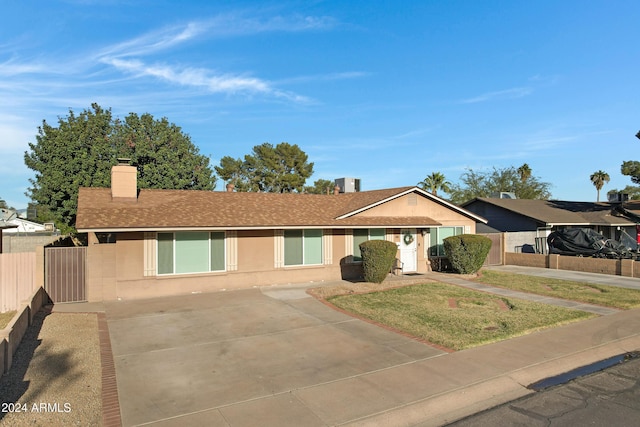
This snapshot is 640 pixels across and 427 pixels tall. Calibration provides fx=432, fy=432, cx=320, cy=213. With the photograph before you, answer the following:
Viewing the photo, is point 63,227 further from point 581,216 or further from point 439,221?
point 581,216

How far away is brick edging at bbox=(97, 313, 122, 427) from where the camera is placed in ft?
19.5

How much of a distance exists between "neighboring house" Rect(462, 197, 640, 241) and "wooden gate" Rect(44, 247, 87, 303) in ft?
85.0

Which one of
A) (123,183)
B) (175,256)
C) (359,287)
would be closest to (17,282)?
(175,256)

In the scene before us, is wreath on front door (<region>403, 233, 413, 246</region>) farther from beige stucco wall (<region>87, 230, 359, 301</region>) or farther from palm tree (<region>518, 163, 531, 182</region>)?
palm tree (<region>518, 163, 531, 182</region>)

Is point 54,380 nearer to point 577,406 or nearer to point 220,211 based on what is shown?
point 577,406

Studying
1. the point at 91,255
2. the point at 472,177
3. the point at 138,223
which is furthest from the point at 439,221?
the point at 472,177

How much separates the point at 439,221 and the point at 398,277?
14.7ft

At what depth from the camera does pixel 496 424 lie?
593cm

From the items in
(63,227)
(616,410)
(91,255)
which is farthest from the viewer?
(63,227)

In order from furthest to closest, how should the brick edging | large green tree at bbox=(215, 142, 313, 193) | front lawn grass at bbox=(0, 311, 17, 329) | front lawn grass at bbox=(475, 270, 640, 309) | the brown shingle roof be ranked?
large green tree at bbox=(215, 142, 313, 193), the brown shingle roof, front lawn grass at bbox=(475, 270, 640, 309), front lawn grass at bbox=(0, 311, 17, 329), the brick edging

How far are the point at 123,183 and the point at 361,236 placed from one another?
10.0 m

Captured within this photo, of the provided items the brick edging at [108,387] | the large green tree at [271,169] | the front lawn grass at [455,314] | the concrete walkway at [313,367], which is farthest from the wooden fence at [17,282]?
the large green tree at [271,169]

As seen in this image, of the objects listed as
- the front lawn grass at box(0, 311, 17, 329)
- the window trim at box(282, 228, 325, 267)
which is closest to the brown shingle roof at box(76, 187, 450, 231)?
the window trim at box(282, 228, 325, 267)

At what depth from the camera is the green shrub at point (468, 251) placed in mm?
19688
